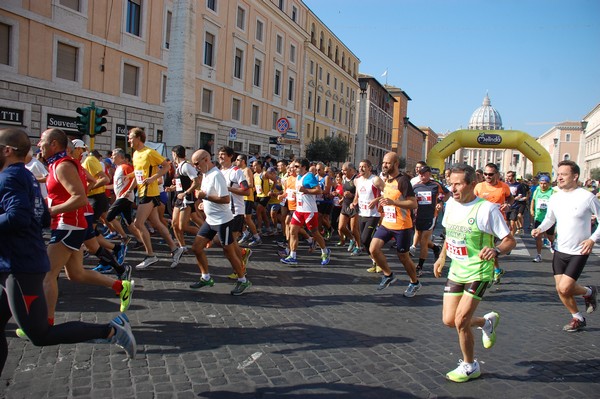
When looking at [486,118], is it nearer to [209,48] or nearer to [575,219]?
[209,48]

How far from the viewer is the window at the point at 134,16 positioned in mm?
22906

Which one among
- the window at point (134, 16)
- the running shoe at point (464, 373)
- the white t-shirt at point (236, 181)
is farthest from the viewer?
the window at point (134, 16)

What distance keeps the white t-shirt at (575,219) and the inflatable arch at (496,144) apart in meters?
24.2

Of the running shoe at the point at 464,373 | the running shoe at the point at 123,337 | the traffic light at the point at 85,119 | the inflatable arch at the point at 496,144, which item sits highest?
the inflatable arch at the point at 496,144

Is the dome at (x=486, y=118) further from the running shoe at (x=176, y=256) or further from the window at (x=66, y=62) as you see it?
the running shoe at (x=176, y=256)

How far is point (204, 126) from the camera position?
29.4 meters

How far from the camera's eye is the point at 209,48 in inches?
1186

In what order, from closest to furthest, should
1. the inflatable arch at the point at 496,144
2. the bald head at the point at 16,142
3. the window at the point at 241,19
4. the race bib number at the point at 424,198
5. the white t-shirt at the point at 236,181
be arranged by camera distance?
the bald head at the point at 16,142 → the white t-shirt at the point at 236,181 → the race bib number at the point at 424,198 → the inflatable arch at the point at 496,144 → the window at the point at 241,19

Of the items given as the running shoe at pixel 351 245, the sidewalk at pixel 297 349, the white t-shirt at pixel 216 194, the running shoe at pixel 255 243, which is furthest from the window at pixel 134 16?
the white t-shirt at pixel 216 194

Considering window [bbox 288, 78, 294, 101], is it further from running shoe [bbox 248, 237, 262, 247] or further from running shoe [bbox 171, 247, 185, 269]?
running shoe [bbox 171, 247, 185, 269]

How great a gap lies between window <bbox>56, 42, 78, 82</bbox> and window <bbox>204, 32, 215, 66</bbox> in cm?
1042

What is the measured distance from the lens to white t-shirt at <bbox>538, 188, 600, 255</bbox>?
5.32m

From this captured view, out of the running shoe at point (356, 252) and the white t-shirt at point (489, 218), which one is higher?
the white t-shirt at point (489, 218)

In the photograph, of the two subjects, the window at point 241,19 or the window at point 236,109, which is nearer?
the window at point 241,19
